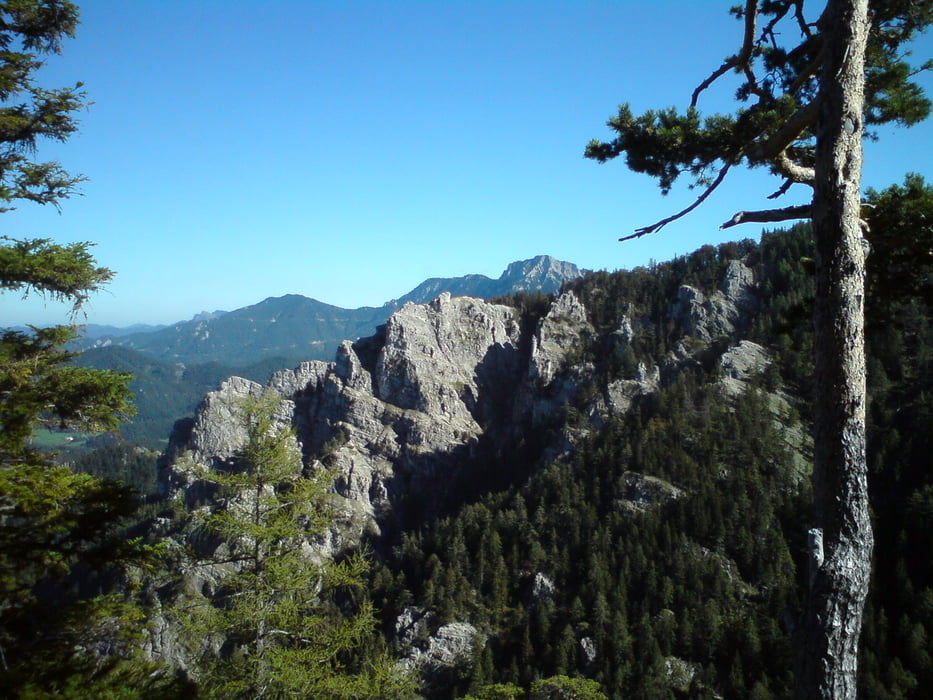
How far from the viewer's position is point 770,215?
284 inches

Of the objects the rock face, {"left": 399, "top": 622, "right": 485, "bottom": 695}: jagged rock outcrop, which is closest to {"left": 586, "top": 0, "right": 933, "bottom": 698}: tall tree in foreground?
{"left": 399, "top": 622, "right": 485, "bottom": 695}: jagged rock outcrop

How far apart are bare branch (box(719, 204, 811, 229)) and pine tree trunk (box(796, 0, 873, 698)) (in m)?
0.77

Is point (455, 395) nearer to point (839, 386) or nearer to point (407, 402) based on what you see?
point (407, 402)

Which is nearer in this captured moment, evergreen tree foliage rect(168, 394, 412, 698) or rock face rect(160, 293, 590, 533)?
evergreen tree foliage rect(168, 394, 412, 698)

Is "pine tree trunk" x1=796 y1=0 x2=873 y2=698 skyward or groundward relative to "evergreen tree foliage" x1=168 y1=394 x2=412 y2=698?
skyward

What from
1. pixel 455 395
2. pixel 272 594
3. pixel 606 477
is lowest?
pixel 606 477

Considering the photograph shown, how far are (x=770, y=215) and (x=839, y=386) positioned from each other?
2541 millimetres

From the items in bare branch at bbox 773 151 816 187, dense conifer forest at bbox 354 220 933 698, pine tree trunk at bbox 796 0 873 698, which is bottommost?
dense conifer forest at bbox 354 220 933 698

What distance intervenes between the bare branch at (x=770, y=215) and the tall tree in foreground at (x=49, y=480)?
32.2 feet

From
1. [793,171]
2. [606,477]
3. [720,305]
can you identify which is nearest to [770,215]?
[793,171]

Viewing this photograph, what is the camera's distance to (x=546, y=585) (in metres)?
64.0

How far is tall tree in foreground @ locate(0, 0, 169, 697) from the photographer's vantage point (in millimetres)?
7398

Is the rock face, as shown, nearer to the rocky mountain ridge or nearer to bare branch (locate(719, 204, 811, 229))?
the rocky mountain ridge

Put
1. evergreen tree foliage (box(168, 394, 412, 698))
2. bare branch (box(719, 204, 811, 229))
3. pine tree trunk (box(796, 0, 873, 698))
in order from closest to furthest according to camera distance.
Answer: pine tree trunk (box(796, 0, 873, 698)), bare branch (box(719, 204, 811, 229)), evergreen tree foliage (box(168, 394, 412, 698))
